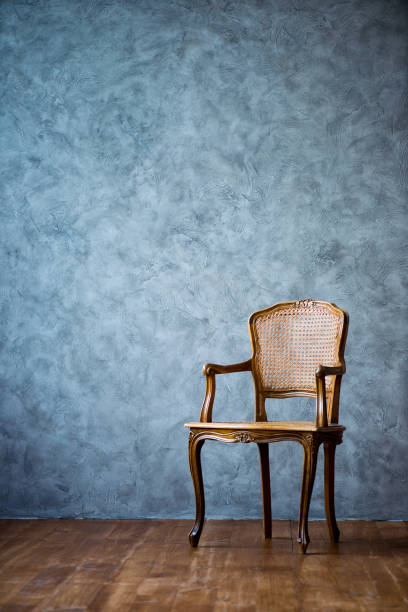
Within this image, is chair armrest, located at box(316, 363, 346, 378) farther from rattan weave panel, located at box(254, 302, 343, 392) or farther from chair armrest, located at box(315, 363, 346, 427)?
rattan weave panel, located at box(254, 302, 343, 392)

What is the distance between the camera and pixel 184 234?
3459 mm

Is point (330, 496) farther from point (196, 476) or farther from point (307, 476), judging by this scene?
point (196, 476)

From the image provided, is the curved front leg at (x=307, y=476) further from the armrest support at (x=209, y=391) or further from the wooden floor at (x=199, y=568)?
the armrest support at (x=209, y=391)

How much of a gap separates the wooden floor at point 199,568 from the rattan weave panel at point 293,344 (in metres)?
0.68

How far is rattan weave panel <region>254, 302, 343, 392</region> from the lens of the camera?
302 centimetres

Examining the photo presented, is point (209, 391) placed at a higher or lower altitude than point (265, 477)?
higher

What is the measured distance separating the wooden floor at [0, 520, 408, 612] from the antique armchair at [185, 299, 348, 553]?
152mm

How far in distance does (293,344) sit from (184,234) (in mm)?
838

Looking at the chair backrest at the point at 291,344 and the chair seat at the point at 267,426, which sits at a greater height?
the chair backrest at the point at 291,344

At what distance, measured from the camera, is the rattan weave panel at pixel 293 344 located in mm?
3021

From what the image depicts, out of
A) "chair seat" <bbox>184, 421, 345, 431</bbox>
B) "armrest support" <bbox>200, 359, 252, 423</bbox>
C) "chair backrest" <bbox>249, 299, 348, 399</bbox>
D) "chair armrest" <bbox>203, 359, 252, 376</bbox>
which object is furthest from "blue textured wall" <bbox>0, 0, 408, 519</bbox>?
"chair seat" <bbox>184, 421, 345, 431</bbox>

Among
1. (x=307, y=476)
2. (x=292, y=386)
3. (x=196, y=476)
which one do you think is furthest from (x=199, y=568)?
(x=292, y=386)

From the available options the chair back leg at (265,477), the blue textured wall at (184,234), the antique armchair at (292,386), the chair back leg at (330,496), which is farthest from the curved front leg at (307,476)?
the blue textured wall at (184,234)

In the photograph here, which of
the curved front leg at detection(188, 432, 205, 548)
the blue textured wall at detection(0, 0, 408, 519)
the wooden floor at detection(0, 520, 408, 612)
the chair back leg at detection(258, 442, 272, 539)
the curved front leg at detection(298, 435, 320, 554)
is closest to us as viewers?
the wooden floor at detection(0, 520, 408, 612)
